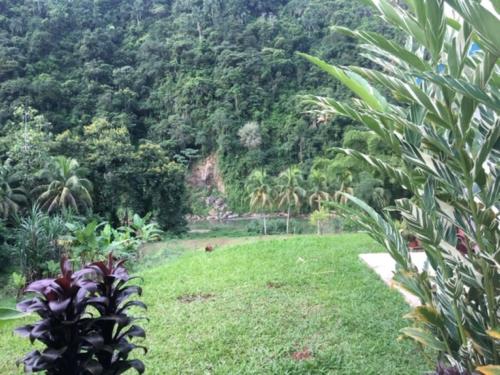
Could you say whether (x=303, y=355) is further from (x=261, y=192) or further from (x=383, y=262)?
(x=261, y=192)

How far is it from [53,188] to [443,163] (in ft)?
54.5

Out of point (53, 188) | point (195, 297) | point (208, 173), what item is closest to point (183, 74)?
point (208, 173)

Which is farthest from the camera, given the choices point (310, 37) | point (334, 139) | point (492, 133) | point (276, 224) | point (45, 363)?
point (310, 37)

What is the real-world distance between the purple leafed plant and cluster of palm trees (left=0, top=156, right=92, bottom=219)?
47.7 feet

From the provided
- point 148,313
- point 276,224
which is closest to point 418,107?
point 148,313

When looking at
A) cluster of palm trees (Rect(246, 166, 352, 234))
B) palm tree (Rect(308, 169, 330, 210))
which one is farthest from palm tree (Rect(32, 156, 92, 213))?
palm tree (Rect(308, 169, 330, 210))

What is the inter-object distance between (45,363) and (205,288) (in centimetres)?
301

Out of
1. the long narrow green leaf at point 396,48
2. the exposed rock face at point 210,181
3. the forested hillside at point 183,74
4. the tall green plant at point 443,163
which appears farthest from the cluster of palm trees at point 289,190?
the long narrow green leaf at point 396,48

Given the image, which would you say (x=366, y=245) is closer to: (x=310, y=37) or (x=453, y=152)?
(x=453, y=152)

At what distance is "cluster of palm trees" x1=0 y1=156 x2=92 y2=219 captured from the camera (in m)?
15.3

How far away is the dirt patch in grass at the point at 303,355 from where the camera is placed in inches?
93.1

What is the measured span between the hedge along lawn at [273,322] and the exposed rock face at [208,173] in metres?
25.6

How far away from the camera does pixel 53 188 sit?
15766 millimetres

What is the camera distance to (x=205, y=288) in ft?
14.1
